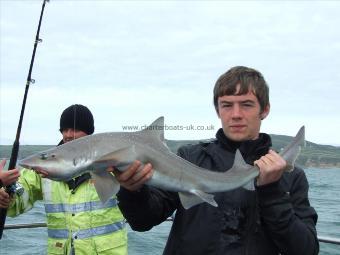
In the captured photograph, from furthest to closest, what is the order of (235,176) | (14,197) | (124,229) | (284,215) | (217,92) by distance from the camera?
1. (124,229)
2. (14,197)
3. (217,92)
4. (235,176)
5. (284,215)

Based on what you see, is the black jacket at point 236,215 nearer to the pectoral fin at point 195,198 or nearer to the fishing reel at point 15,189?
the pectoral fin at point 195,198

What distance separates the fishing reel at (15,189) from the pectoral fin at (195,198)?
2.22m

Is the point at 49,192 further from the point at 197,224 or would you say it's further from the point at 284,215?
the point at 284,215

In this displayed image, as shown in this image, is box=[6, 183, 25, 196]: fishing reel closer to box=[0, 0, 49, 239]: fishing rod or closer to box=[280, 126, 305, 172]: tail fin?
box=[0, 0, 49, 239]: fishing rod

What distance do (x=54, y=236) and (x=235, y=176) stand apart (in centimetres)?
268

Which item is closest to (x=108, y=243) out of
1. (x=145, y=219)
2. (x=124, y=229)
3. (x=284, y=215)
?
(x=124, y=229)

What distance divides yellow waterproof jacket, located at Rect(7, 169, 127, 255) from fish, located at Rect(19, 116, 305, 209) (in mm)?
1729

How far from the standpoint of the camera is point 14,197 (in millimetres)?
5230

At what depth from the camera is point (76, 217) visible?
528 centimetres

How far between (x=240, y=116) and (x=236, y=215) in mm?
749

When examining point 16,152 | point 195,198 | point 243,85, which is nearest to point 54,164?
point 195,198

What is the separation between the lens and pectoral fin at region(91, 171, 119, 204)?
138 inches

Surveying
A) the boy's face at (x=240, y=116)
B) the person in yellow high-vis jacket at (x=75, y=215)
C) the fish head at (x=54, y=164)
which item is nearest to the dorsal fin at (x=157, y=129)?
the boy's face at (x=240, y=116)

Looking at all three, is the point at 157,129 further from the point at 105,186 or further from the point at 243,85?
the point at 243,85
